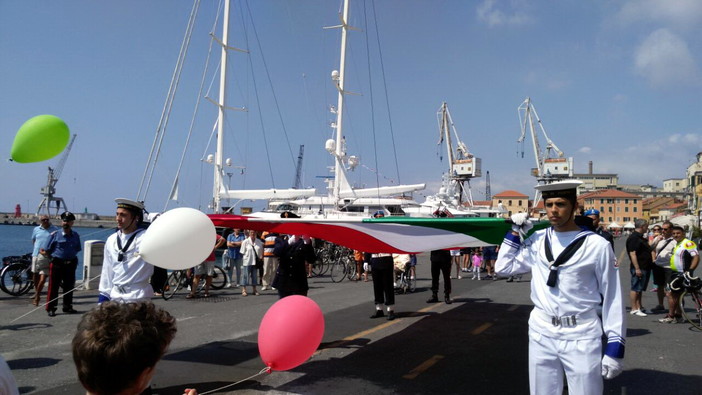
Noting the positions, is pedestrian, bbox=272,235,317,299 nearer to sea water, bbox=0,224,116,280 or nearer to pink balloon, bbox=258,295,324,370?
sea water, bbox=0,224,116,280

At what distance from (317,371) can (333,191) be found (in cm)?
2637

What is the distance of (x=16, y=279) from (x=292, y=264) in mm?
8139

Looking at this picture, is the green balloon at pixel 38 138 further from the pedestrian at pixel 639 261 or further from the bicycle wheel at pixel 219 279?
the pedestrian at pixel 639 261

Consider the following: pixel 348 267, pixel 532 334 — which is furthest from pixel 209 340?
pixel 348 267

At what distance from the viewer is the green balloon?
436 centimetres

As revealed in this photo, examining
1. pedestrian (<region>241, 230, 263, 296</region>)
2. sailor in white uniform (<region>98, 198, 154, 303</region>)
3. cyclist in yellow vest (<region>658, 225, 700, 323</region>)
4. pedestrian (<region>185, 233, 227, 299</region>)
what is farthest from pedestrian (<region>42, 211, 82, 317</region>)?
cyclist in yellow vest (<region>658, 225, 700, 323</region>)

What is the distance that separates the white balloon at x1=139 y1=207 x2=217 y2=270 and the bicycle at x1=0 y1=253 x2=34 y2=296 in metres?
9.59

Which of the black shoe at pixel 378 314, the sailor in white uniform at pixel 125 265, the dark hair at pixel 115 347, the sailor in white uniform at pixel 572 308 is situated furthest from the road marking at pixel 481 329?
the dark hair at pixel 115 347

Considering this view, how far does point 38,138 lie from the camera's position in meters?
4.41

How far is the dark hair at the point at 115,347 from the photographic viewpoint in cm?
166

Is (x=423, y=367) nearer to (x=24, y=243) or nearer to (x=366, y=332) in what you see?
(x=366, y=332)

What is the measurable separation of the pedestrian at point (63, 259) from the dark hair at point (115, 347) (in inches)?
373

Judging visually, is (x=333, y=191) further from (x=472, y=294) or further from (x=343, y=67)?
(x=472, y=294)

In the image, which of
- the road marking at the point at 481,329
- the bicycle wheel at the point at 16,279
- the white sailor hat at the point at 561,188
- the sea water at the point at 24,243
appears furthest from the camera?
the sea water at the point at 24,243
